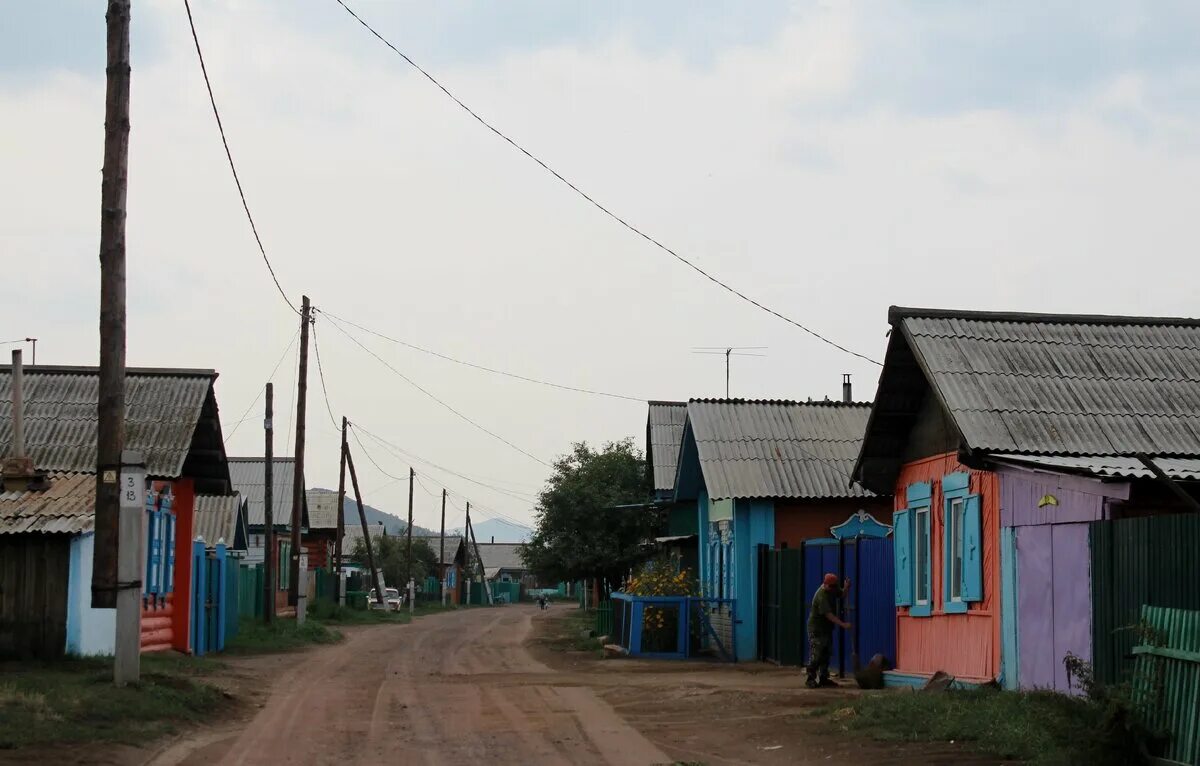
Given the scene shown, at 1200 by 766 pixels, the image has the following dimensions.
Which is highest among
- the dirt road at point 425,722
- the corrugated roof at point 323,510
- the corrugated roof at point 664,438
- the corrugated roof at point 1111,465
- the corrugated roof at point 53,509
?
the corrugated roof at point 664,438

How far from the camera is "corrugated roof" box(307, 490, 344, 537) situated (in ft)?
225

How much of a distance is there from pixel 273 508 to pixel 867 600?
4190cm

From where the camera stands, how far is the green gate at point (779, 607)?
24.5 meters

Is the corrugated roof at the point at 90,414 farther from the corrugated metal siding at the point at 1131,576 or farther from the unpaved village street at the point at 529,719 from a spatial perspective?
the corrugated metal siding at the point at 1131,576

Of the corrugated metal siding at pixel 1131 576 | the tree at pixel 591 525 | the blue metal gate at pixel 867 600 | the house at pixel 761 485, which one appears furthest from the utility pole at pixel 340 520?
the corrugated metal siding at pixel 1131 576

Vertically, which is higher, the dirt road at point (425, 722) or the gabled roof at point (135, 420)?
the gabled roof at point (135, 420)

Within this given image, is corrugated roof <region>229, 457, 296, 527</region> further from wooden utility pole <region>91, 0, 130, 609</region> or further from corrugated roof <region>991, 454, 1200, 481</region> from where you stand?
corrugated roof <region>991, 454, 1200, 481</region>

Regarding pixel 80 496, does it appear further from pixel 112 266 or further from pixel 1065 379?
pixel 1065 379

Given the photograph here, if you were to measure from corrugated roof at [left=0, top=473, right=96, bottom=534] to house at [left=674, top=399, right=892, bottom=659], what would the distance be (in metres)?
11.4

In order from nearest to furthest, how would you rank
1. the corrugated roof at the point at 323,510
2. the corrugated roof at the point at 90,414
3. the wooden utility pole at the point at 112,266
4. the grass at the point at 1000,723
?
the grass at the point at 1000,723 < the wooden utility pole at the point at 112,266 < the corrugated roof at the point at 90,414 < the corrugated roof at the point at 323,510

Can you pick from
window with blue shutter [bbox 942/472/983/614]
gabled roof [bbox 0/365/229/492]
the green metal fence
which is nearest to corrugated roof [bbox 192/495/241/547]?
gabled roof [bbox 0/365/229/492]

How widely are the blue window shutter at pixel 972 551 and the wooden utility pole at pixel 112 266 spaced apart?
31.6 feet

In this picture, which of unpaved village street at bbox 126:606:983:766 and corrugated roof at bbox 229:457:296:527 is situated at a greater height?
corrugated roof at bbox 229:457:296:527

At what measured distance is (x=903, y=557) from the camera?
1988cm
